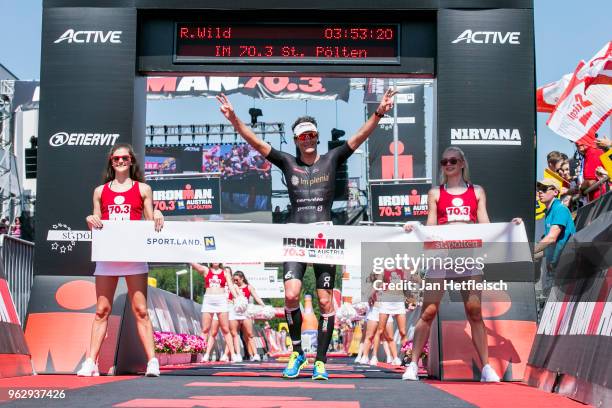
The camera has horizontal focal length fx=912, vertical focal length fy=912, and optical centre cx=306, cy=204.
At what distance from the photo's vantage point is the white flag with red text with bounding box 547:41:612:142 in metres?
11.0

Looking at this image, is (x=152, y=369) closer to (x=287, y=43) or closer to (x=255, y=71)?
(x=255, y=71)

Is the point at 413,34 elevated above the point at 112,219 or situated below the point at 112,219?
above

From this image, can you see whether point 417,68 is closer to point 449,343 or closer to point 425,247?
point 425,247

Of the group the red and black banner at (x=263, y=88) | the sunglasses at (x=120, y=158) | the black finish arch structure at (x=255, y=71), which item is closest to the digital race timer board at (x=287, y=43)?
the black finish arch structure at (x=255, y=71)

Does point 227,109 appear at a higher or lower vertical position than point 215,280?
higher

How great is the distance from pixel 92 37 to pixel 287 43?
6.49 ft

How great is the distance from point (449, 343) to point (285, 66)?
10.5 ft

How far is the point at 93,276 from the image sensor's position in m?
9.09

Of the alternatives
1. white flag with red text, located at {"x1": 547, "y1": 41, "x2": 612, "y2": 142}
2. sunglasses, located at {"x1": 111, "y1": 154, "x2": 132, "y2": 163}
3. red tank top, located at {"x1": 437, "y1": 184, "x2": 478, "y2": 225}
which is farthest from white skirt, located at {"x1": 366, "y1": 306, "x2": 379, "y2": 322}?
sunglasses, located at {"x1": 111, "y1": 154, "x2": 132, "y2": 163}

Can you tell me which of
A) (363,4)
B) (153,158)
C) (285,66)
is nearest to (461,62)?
(363,4)

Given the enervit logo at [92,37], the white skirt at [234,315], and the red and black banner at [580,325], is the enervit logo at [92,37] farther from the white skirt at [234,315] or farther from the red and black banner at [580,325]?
the white skirt at [234,315]

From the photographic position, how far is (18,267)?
1170 cm

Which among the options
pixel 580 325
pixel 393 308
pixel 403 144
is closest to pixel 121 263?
pixel 580 325

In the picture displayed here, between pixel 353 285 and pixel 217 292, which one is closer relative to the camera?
pixel 217 292
